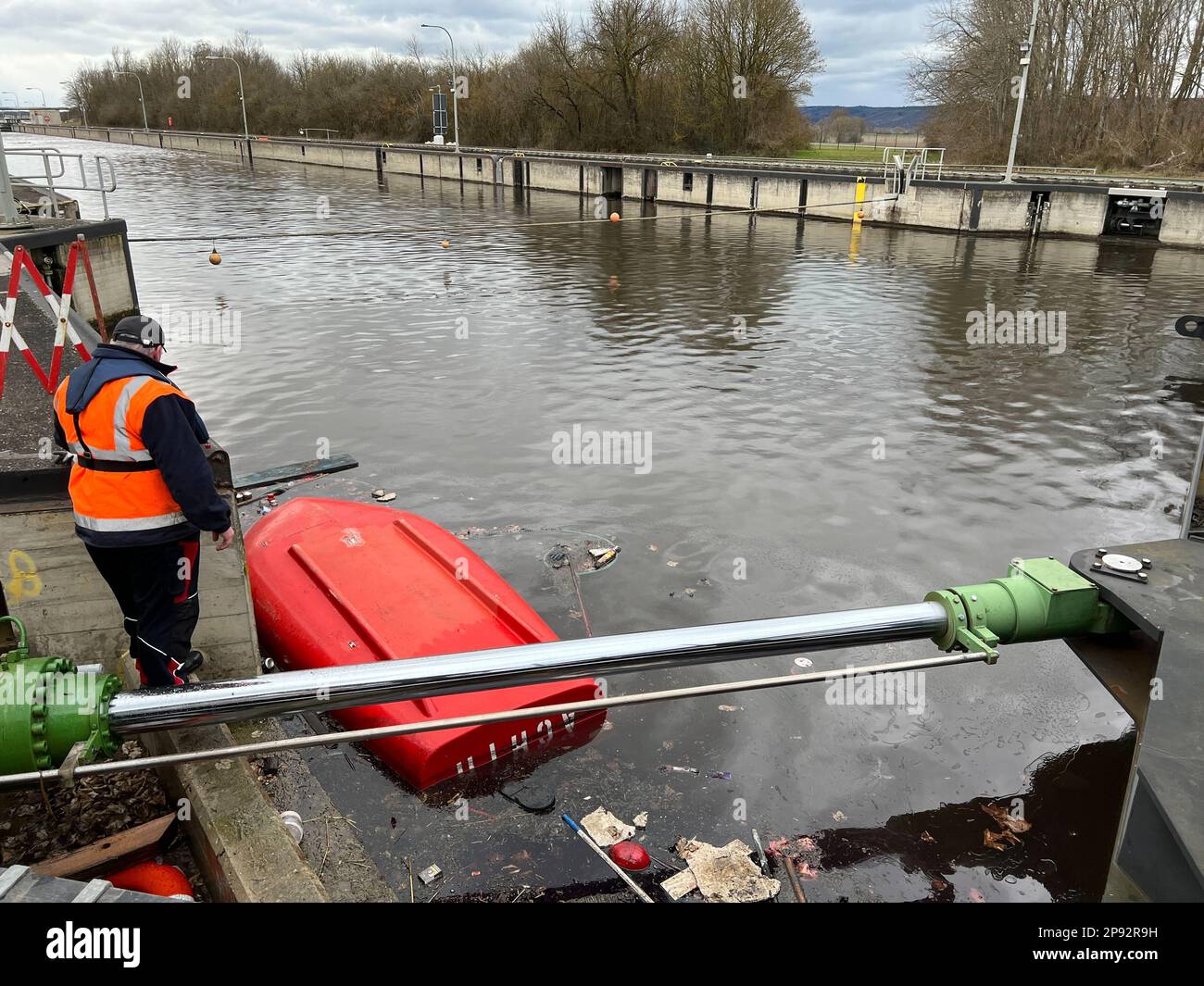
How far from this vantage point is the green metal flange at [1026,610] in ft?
13.6

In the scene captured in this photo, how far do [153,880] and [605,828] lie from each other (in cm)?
231

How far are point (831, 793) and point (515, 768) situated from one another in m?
1.98

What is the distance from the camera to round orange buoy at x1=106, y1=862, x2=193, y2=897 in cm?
379

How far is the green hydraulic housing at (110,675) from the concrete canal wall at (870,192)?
95.4 feet

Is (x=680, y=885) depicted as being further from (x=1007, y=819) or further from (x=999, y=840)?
(x=1007, y=819)

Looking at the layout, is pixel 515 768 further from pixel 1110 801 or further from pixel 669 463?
pixel 669 463

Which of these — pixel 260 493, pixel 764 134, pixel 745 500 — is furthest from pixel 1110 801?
pixel 764 134

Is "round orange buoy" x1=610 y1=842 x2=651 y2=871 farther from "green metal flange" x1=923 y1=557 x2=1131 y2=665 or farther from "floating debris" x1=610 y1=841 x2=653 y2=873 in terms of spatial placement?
"green metal flange" x1=923 y1=557 x2=1131 y2=665

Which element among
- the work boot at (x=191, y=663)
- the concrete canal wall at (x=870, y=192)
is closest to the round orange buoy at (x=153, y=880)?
the work boot at (x=191, y=663)

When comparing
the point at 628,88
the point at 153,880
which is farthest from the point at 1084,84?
the point at 153,880

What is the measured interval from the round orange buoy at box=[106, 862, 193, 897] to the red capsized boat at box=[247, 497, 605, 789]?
1464mm

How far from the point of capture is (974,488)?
963 cm

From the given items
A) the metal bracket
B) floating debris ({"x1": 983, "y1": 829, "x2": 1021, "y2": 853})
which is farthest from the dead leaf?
the metal bracket

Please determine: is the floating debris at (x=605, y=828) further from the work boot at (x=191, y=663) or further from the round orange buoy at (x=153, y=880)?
the work boot at (x=191, y=663)
